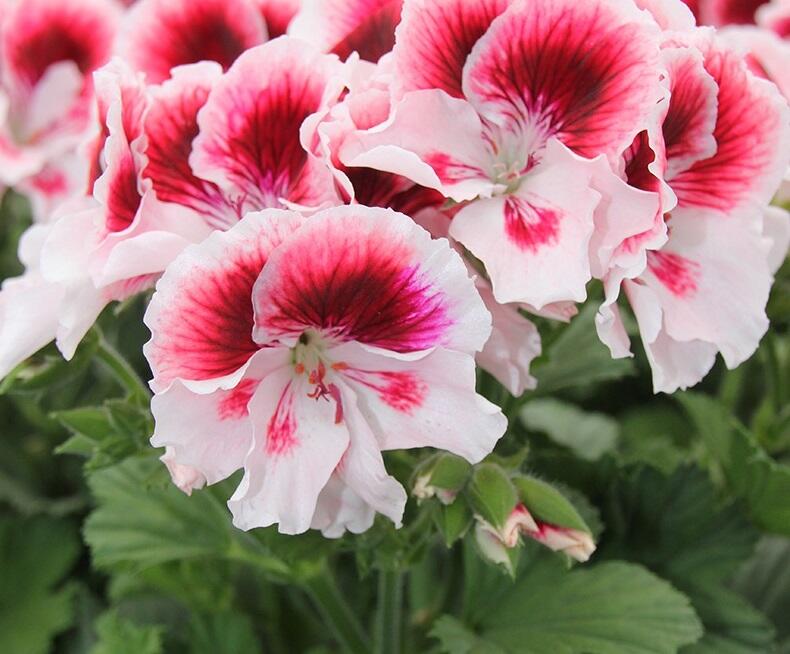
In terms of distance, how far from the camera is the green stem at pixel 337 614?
0.98 metres

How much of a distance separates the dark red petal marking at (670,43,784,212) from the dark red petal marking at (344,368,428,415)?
0.79 ft

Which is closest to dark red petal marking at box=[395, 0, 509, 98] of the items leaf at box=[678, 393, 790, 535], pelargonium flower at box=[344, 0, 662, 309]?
pelargonium flower at box=[344, 0, 662, 309]

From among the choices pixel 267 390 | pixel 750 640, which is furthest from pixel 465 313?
pixel 750 640

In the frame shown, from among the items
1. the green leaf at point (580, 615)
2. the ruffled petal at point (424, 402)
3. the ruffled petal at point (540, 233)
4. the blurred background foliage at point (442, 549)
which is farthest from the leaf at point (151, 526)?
the ruffled petal at point (540, 233)

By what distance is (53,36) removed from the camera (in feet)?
4.47

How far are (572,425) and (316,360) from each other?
0.70 metres

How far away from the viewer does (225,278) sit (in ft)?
2.09

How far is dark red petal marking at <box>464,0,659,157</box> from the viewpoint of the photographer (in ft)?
2.23

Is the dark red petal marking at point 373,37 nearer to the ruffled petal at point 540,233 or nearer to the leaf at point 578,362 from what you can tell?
the ruffled petal at point 540,233

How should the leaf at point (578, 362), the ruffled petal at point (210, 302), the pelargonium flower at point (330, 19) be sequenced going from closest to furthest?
the ruffled petal at point (210, 302), the pelargonium flower at point (330, 19), the leaf at point (578, 362)

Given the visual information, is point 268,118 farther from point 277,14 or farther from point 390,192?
point 277,14

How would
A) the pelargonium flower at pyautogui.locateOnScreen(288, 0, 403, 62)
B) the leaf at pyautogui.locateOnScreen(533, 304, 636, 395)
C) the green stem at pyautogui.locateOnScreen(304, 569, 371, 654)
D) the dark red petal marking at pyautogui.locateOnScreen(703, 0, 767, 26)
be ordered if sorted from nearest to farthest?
1. the pelargonium flower at pyautogui.locateOnScreen(288, 0, 403, 62)
2. the green stem at pyautogui.locateOnScreen(304, 569, 371, 654)
3. the leaf at pyautogui.locateOnScreen(533, 304, 636, 395)
4. the dark red petal marking at pyautogui.locateOnScreen(703, 0, 767, 26)

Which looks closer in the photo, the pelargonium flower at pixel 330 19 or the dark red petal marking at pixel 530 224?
the dark red petal marking at pixel 530 224

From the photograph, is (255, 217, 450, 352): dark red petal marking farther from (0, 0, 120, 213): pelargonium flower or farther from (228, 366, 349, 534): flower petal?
(0, 0, 120, 213): pelargonium flower
